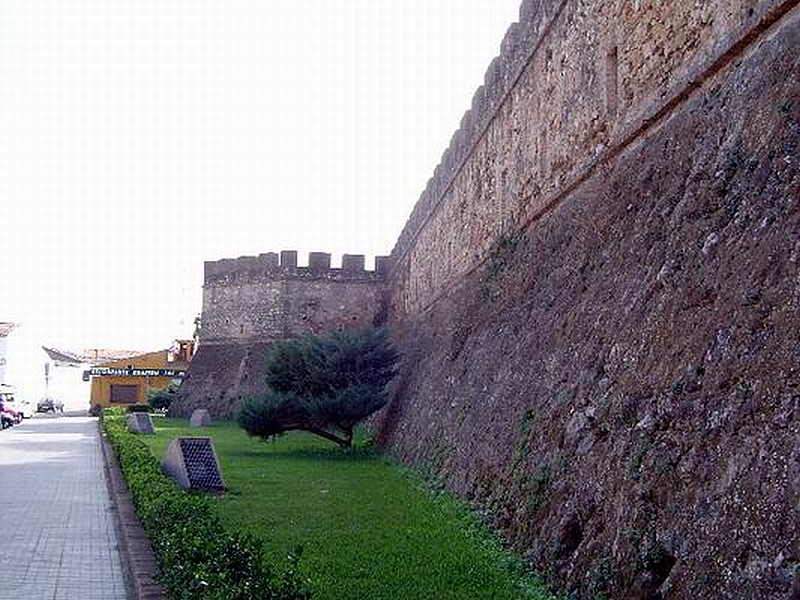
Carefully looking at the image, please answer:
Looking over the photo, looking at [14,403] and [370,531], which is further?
[14,403]

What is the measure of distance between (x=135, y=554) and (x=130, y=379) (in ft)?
148

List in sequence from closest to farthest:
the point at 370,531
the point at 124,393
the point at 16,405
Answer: the point at 370,531, the point at 16,405, the point at 124,393

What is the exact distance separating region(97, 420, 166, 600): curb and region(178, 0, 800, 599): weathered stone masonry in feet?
8.49

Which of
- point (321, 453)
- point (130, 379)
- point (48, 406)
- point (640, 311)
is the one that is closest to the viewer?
point (640, 311)

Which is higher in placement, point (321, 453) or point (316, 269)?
point (316, 269)

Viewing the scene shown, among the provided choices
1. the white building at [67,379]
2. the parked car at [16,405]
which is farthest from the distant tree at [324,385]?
the white building at [67,379]

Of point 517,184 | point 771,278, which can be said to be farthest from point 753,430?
point 517,184

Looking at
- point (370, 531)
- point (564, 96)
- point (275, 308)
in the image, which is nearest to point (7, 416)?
point (275, 308)

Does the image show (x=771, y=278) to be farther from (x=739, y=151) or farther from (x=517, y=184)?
(x=517, y=184)

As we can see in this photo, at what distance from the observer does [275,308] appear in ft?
103

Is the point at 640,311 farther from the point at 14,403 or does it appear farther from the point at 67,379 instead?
the point at 67,379

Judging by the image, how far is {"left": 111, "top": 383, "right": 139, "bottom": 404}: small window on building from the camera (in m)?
50.3

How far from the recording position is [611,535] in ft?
15.3

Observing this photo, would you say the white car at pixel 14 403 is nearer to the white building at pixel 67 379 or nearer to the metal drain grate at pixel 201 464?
the white building at pixel 67 379
